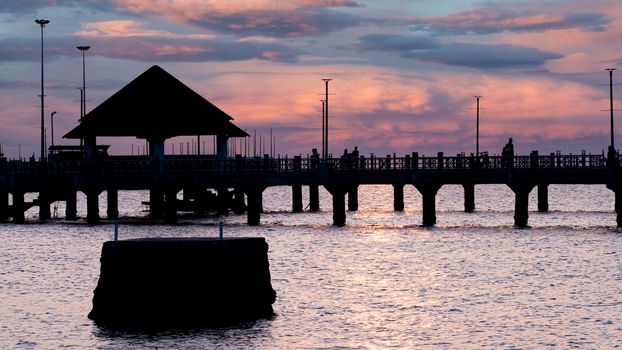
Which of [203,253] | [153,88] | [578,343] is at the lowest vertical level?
[578,343]

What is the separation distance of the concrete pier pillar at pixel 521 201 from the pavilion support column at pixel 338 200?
9.43 m

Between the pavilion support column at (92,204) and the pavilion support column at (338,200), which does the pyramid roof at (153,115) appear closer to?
the pavilion support column at (92,204)

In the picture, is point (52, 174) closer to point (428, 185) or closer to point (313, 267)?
point (428, 185)

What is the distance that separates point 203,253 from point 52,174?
4400 cm

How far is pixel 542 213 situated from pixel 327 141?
2259cm

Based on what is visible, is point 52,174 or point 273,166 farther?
point 52,174

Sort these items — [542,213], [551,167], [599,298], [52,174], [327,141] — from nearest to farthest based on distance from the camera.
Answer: [599,298] → [551,167] → [52,174] → [542,213] → [327,141]

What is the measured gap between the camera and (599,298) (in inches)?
1508

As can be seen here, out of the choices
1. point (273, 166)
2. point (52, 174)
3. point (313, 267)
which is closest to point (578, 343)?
point (313, 267)

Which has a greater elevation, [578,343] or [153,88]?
[153,88]

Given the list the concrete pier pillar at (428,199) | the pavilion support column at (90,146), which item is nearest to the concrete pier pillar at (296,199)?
the pavilion support column at (90,146)

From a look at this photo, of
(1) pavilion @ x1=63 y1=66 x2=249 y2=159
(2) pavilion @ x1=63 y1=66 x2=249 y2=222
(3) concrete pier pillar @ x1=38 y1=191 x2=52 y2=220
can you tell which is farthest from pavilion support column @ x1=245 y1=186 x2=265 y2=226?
(3) concrete pier pillar @ x1=38 y1=191 x2=52 y2=220

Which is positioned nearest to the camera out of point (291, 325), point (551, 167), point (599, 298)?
point (291, 325)

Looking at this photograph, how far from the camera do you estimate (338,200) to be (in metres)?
68.2
